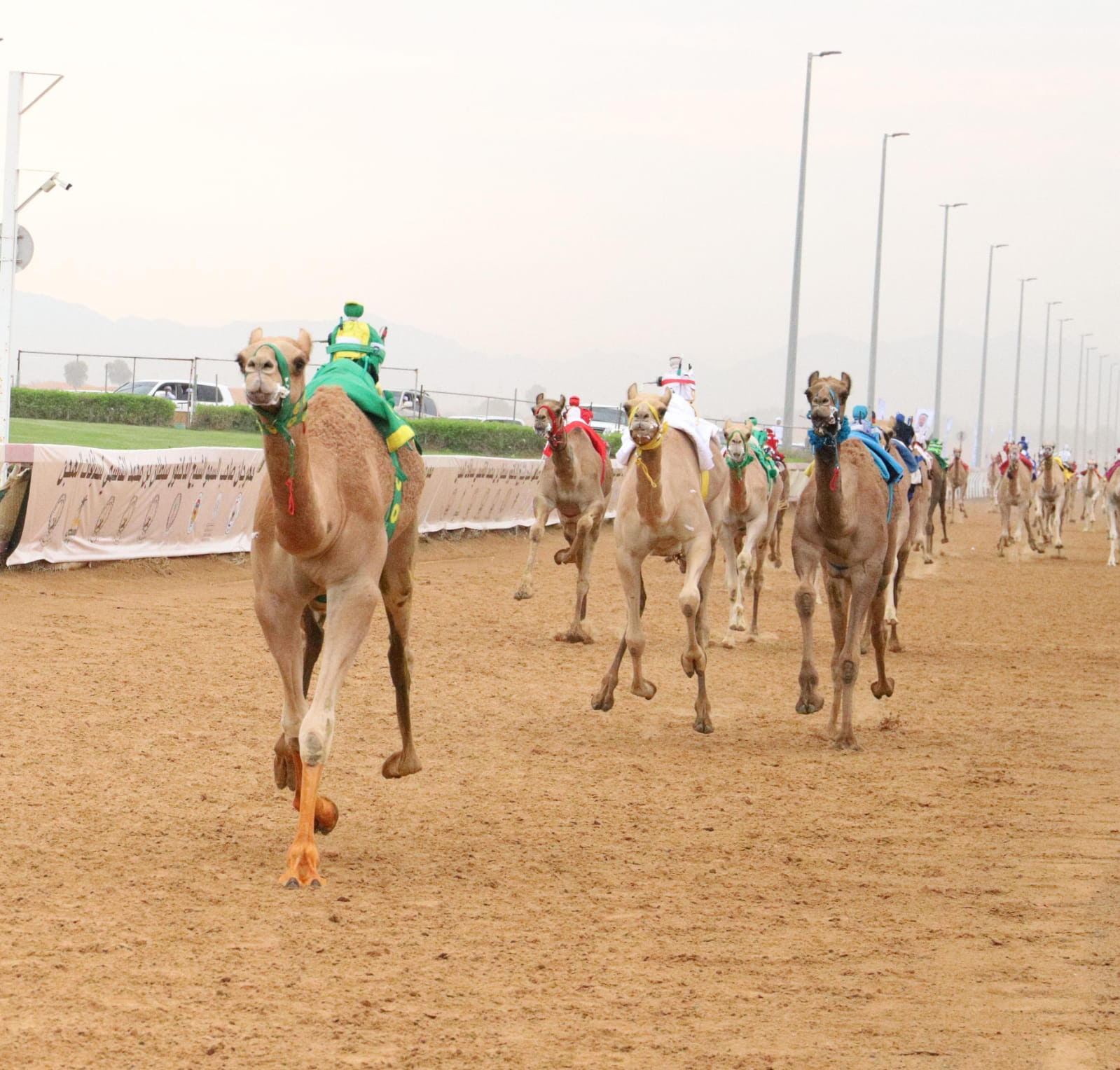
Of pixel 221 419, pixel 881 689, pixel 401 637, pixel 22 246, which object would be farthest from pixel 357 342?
pixel 221 419

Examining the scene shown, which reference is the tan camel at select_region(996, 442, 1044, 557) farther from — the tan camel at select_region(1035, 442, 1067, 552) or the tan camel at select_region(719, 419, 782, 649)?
the tan camel at select_region(719, 419, 782, 649)

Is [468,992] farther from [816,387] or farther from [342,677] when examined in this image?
[816,387]

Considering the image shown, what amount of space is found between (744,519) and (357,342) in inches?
373

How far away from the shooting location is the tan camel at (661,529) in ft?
36.5

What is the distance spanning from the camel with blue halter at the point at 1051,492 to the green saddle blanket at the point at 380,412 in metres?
26.0

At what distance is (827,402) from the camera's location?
10312 mm

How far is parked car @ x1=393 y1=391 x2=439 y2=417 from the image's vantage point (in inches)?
1468

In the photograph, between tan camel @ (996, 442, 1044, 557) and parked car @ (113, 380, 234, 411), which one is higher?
parked car @ (113, 380, 234, 411)

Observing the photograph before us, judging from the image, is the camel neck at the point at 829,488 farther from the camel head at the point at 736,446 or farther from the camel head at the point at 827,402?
the camel head at the point at 736,446

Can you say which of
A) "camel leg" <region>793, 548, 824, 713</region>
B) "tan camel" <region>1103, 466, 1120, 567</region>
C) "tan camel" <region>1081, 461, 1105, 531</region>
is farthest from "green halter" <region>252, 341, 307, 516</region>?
"tan camel" <region>1081, 461, 1105, 531</region>

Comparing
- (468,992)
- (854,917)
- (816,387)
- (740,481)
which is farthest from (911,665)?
(468,992)

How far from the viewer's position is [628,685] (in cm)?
1318

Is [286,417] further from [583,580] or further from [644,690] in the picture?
[583,580]

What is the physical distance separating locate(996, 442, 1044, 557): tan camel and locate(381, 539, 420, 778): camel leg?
24.4 metres
